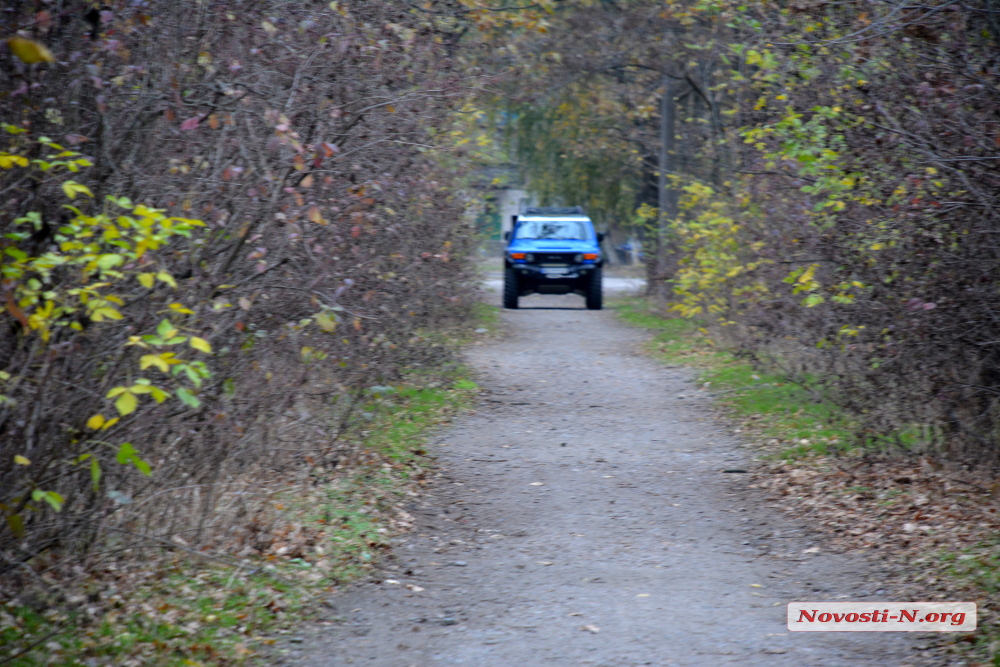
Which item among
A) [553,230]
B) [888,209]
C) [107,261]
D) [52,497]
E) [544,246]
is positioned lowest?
[52,497]

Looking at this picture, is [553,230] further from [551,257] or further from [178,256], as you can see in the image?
[178,256]

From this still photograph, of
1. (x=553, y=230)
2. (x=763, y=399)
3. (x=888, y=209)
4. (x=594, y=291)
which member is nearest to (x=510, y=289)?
(x=553, y=230)

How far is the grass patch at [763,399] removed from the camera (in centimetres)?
1016

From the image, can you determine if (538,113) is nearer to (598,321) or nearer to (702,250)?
(598,321)

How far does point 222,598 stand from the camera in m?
5.86

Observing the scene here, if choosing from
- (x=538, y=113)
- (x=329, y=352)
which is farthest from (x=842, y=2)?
(x=538, y=113)

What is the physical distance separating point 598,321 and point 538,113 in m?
7.97

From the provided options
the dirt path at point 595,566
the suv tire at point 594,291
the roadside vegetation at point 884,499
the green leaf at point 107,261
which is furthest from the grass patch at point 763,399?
the green leaf at point 107,261

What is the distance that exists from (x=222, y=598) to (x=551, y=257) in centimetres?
1865

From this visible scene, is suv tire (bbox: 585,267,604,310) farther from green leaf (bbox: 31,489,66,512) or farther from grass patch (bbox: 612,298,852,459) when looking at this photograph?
green leaf (bbox: 31,489,66,512)

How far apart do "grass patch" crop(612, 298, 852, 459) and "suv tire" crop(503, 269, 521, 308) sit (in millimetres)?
5292

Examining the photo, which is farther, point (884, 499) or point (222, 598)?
point (884, 499)

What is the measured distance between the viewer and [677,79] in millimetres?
23141

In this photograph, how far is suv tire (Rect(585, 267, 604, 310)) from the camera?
2509 centimetres
